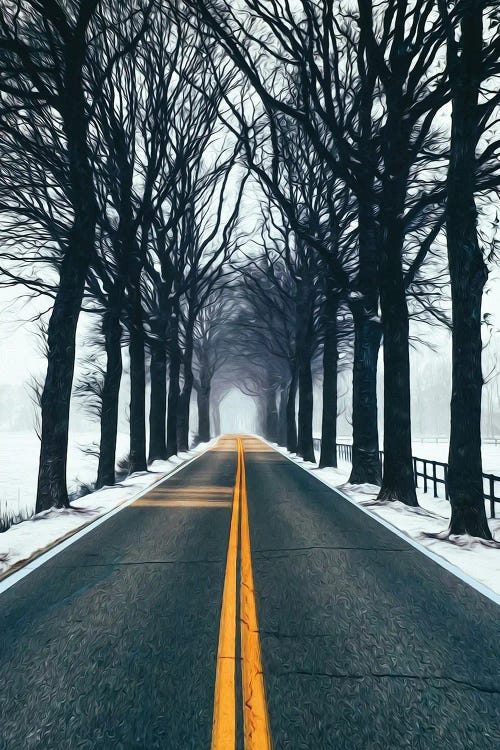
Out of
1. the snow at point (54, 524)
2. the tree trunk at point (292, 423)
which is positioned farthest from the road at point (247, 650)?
the tree trunk at point (292, 423)

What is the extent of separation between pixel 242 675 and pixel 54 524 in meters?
7.02

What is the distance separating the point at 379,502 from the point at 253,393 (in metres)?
54.3

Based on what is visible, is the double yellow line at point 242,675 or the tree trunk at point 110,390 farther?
the tree trunk at point 110,390

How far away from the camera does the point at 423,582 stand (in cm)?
607

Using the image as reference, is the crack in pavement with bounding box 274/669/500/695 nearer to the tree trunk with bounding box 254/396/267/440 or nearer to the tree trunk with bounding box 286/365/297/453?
the tree trunk with bounding box 286/365/297/453

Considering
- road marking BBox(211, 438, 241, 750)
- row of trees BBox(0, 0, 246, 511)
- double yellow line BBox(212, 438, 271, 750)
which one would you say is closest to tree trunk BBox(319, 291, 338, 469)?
row of trees BBox(0, 0, 246, 511)

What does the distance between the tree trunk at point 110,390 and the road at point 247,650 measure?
9667 mm

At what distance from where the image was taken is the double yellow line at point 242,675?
10.1 feet

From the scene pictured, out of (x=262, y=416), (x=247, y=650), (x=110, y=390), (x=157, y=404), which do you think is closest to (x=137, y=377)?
(x=110, y=390)

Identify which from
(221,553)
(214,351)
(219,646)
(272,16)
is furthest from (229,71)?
(214,351)

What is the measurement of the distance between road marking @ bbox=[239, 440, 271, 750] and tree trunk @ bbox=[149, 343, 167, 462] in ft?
60.5

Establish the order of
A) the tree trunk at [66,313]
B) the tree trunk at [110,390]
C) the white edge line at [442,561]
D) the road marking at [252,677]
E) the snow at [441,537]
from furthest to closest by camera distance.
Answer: the tree trunk at [110,390] → the tree trunk at [66,313] → the snow at [441,537] → the white edge line at [442,561] → the road marking at [252,677]

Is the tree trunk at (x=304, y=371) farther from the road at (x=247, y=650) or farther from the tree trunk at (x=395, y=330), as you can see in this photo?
the road at (x=247, y=650)

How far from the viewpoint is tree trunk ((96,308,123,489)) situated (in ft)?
55.2
